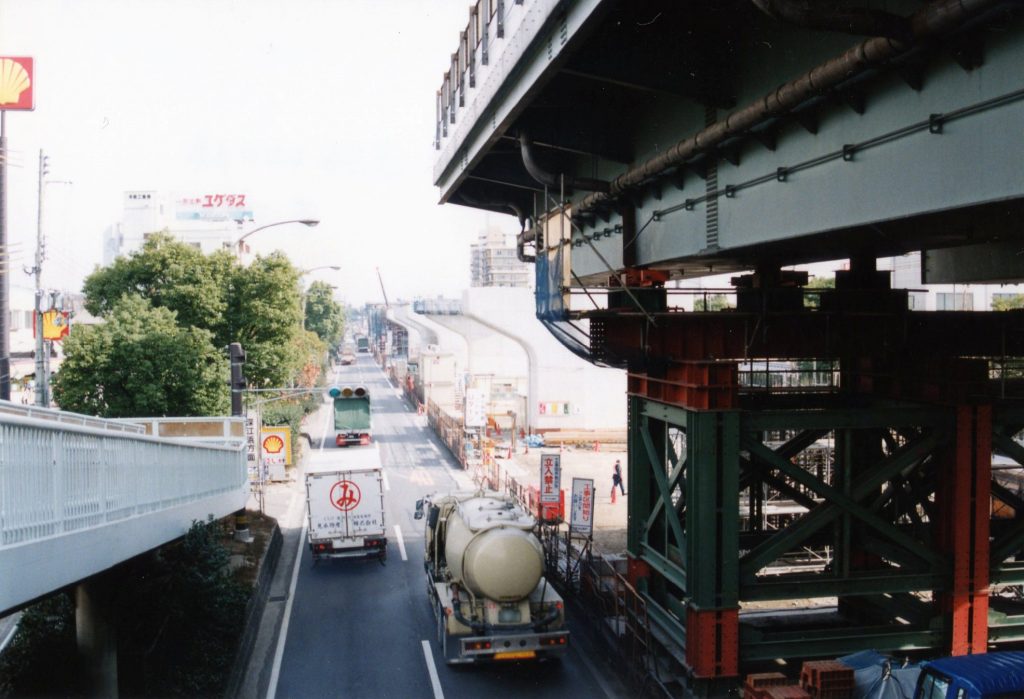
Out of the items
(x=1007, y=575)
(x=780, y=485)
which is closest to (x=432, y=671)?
(x=780, y=485)

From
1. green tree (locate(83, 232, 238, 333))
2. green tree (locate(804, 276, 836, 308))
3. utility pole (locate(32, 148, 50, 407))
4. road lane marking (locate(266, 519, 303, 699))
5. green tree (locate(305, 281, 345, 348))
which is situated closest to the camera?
road lane marking (locate(266, 519, 303, 699))

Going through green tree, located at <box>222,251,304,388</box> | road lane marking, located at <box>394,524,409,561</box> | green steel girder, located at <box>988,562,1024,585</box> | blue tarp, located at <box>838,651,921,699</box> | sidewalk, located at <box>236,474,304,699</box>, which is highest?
green tree, located at <box>222,251,304,388</box>

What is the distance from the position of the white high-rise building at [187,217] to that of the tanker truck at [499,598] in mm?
88617

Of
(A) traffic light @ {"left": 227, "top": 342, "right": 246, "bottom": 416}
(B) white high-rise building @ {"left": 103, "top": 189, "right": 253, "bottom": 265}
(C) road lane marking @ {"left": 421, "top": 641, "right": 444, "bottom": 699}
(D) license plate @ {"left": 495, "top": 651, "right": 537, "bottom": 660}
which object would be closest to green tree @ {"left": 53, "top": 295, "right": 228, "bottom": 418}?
(A) traffic light @ {"left": 227, "top": 342, "right": 246, "bottom": 416}

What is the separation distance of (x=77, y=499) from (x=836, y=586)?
9.95 metres

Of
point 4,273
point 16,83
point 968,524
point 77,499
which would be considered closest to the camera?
point 77,499

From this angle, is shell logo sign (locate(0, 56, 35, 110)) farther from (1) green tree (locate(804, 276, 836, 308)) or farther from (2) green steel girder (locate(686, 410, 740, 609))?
(1) green tree (locate(804, 276, 836, 308))

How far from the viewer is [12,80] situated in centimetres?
2320

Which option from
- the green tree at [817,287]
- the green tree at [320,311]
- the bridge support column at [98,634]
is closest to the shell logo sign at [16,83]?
the bridge support column at [98,634]

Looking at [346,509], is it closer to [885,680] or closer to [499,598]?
[499,598]

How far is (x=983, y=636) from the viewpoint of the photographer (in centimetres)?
1252

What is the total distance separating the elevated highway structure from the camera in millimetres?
7254

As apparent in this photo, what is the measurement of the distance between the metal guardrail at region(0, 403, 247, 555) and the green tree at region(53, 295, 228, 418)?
614 inches

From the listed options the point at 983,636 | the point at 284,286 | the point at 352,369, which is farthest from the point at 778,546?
the point at 352,369
